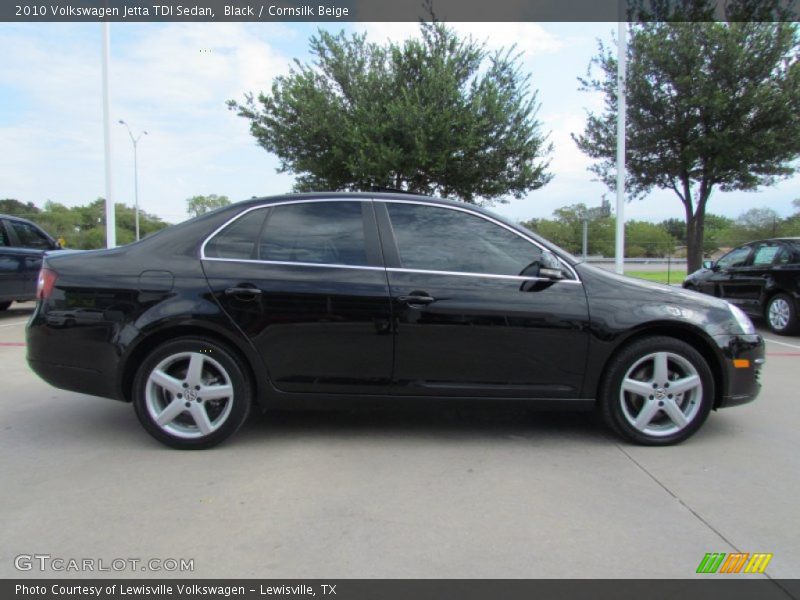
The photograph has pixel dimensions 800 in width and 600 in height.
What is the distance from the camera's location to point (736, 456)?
354 cm

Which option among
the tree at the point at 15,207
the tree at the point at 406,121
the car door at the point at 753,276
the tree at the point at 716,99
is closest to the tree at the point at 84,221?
the tree at the point at 15,207

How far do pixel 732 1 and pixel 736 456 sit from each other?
522 inches

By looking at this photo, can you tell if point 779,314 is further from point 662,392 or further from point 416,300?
point 416,300

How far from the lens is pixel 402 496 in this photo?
293cm

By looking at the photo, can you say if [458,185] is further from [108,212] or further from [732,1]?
[108,212]

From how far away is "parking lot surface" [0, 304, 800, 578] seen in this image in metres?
2.38

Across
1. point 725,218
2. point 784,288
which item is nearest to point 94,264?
point 784,288

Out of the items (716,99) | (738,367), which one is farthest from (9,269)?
(716,99)

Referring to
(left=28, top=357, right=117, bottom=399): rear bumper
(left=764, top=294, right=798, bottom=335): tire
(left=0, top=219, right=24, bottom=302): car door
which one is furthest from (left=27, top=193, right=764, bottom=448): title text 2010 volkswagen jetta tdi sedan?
(left=0, top=219, right=24, bottom=302): car door

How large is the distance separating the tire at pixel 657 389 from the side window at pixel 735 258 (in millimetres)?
7006

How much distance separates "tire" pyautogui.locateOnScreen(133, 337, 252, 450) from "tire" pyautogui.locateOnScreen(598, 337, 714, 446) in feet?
8.01
